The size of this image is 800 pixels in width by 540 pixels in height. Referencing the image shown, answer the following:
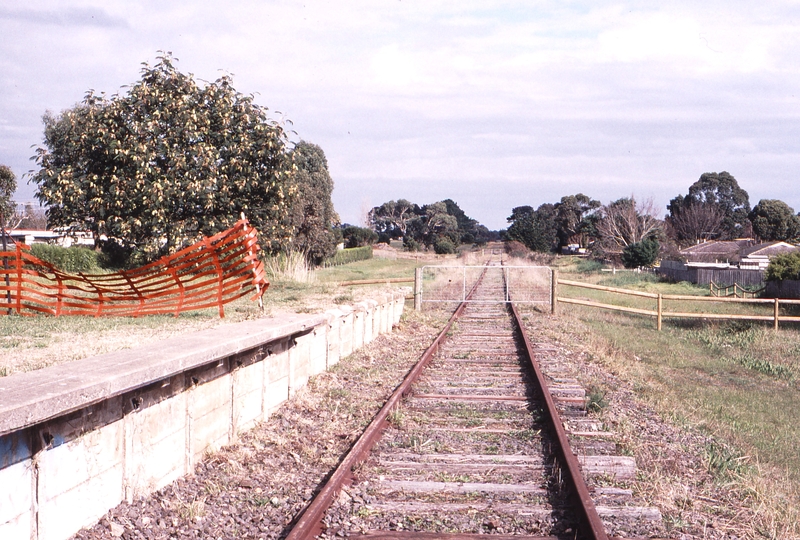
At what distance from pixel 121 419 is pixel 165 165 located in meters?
12.3

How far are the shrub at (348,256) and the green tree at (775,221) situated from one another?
51975 millimetres

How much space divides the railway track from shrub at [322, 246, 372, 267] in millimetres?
39882

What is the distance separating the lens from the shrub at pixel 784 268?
29578mm

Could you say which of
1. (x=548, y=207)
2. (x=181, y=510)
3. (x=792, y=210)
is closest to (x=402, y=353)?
(x=181, y=510)

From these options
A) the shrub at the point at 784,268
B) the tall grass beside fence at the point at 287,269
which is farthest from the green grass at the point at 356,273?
the shrub at the point at 784,268

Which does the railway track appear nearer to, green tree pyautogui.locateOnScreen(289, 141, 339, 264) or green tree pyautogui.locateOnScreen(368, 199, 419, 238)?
green tree pyautogui.locateOnScreen(289, 141, 339, 264)

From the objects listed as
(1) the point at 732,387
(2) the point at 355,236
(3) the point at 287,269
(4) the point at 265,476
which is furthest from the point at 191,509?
(2) the point at 355,236

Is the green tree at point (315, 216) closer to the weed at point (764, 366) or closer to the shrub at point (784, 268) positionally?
the shrub at point (784, 268)

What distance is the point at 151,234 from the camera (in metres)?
16.5

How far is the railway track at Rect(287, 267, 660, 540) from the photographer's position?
4.81 meters

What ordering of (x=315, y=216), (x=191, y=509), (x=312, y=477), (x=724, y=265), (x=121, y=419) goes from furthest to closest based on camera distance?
(x=724, y=265) → (x=315, y=216) → (x=312, y=477) → (x=191, y=509) → (x=121, y=419)

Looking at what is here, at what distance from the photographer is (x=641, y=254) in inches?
2462

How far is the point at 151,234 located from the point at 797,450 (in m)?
13.1

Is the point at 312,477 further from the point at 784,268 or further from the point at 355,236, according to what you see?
the point at 355,236
